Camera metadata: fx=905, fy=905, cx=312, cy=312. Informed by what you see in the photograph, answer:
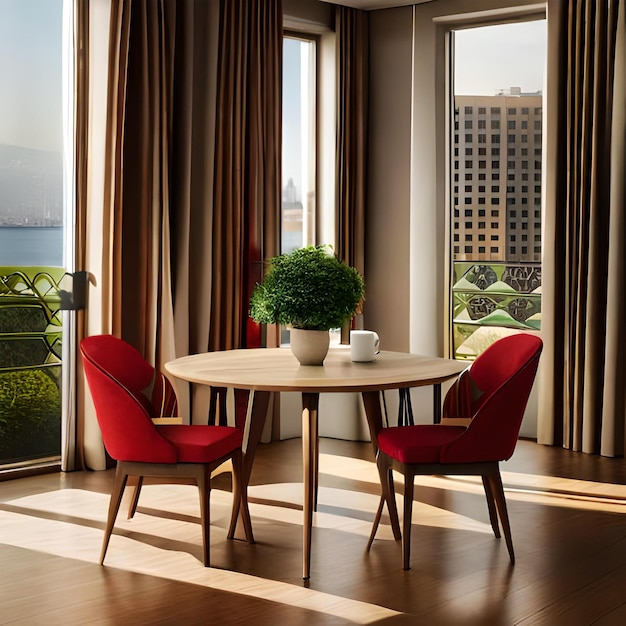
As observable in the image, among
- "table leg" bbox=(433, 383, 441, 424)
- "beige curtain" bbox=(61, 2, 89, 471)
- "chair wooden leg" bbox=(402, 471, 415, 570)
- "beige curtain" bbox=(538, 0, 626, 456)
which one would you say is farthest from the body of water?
"beige curtain" bbox=(538, 0, 626, 456)

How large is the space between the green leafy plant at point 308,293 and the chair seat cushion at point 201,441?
0.47 m

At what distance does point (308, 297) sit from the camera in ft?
11.4

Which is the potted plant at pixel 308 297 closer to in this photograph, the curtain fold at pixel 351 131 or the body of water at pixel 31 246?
the body of water at pixel 31 246

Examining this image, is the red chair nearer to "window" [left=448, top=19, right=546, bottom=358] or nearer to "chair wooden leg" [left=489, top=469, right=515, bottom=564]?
"chair wooden leg" [left=489, top=469, right=515, bottom=564]

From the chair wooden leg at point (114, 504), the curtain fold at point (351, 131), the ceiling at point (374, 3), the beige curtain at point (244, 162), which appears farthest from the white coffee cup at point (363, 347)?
the ceiling at point (374, 3)

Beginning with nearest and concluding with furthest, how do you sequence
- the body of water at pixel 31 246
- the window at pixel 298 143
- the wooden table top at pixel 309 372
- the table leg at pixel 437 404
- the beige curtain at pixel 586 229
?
the wooden table top at pixel 309 372 < the body of water at pixel 31 246 < the beige curtain at pixel 586 229 < the table leg at pixel 437 404 < the window at pixel 298 143

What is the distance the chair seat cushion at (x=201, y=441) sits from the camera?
3283 millimetres

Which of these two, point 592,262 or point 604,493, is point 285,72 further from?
point 604,493

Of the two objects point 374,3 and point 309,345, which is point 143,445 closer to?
point 309,345

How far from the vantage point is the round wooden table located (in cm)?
321

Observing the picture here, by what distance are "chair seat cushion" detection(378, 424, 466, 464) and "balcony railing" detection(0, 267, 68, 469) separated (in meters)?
2.06

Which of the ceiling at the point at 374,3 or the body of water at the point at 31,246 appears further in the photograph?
the ceiling at the point at 374,3

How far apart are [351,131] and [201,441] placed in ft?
10.4

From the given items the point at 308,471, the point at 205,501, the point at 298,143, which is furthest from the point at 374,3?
the point at 205,501
